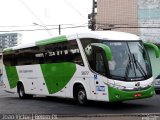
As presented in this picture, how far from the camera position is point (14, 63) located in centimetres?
2564

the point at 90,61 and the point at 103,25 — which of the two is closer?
the point at 90,61

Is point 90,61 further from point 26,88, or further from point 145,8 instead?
point 145,8

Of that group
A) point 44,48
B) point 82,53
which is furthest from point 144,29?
point 82,53

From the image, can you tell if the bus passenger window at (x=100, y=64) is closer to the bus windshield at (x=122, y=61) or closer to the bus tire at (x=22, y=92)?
the bus windshield at (x=122, y=61)

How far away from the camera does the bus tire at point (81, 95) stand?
1838 centimetres

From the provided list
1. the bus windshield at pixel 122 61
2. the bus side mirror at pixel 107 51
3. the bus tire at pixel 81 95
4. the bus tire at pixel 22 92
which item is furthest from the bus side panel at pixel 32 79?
the bus side mirror at pixel 107 51

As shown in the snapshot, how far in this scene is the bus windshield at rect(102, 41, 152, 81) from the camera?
16.7 metres

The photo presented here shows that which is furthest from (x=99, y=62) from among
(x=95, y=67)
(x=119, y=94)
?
(x=119, y=94)

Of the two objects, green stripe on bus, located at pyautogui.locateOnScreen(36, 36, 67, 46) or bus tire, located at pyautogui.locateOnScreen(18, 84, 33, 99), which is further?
bus tire, located at pyautogui.locateOnScreen(18, 84, 33, 99)

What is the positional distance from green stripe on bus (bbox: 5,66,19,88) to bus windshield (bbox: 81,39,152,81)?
878 cm

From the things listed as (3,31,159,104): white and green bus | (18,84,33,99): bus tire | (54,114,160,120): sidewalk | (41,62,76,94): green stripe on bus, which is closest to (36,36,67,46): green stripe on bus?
(3,31,159,104): white and green bus

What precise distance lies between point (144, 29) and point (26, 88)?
69.5 ft

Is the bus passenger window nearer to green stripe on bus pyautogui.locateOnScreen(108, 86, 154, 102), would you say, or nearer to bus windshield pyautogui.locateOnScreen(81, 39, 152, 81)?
bus windshield pyautogui.locateOnScreen(81, 39, 152, 81)

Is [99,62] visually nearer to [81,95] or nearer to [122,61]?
[122,61]
